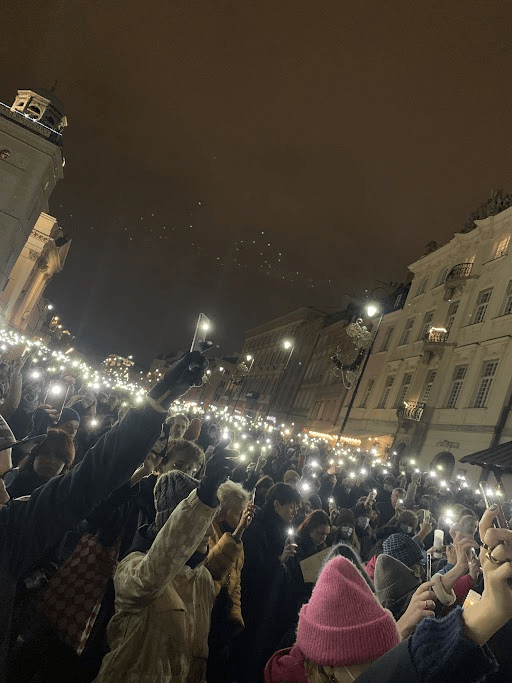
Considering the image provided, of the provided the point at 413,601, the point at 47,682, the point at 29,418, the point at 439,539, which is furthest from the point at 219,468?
the point at 29,418

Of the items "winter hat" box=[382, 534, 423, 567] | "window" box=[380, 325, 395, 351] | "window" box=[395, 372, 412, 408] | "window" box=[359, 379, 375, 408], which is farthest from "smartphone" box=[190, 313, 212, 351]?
"window" box=[380, 325, 395, 351]

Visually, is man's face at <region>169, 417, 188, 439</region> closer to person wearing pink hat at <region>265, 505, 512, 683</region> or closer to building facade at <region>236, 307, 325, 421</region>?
person wearing pink hat at <region>265, 505, 512, 683</region>

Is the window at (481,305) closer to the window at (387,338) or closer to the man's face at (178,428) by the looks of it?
the window at (387,338)

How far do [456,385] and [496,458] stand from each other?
9422mm

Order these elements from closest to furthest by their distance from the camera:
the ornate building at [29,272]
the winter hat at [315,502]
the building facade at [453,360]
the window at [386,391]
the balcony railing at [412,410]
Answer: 1. the winter hat at [315,502]
2. the building facade at [453,360]
3. the balcony railing at [412,410]
4. the window at [386,391]
5. the ornate building at [29,272]

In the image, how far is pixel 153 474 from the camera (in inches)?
188

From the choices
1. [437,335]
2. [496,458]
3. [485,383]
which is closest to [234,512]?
[496,458]

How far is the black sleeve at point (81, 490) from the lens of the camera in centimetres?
215

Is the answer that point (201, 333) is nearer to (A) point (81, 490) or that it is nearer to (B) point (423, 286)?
(A) point (81, 490)

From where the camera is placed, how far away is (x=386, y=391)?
34.3 m

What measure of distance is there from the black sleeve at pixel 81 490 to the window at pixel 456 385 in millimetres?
27164

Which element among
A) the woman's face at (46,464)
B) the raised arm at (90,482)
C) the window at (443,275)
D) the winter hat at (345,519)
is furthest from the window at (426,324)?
the raised arm at (90,482)

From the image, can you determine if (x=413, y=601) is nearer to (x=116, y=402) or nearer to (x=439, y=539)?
(x=439, y=539)

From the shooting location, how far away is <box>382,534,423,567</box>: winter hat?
3.95m
